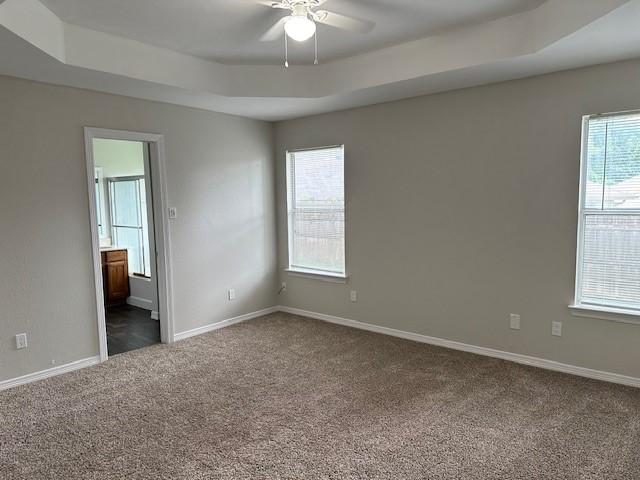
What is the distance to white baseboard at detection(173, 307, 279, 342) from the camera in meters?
4.63

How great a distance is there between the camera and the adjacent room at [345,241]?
2.62 meters

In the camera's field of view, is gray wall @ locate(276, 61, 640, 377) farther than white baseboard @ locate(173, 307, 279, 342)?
No

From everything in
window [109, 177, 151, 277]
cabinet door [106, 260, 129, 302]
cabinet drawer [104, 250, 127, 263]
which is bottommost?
cabinet door [106, 260, 129, 302]

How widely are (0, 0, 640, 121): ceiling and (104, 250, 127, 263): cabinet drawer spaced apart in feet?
8.98

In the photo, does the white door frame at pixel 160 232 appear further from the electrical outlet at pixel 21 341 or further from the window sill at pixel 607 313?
the window sill at pixel 607 313

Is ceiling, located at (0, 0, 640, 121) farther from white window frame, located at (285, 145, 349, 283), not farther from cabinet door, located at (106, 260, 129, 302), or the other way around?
cabinet door, located at (106, 260, 129, 302)

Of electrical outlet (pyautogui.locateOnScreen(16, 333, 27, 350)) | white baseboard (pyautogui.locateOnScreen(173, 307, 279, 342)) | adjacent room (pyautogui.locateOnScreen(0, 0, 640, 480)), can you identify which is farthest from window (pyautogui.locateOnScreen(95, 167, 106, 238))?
electrical outlet (pyautogui.locateOnScreen(16, 333, 27, 350))

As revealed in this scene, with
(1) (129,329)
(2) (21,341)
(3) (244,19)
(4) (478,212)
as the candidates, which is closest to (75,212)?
(2) (21,341)

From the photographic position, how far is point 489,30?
3145 mm

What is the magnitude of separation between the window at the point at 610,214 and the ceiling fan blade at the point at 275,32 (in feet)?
8.05

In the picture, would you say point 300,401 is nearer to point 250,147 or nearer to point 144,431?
point 144,431

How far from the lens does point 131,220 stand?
6.44 metres

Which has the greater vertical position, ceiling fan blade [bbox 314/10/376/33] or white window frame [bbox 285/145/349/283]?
ceiling fan blade [bbox 314/10/376/33]

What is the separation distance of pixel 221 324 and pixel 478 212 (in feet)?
10.2
